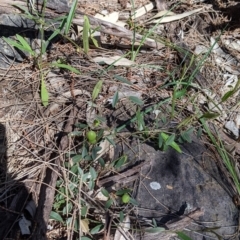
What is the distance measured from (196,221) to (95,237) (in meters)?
0.45

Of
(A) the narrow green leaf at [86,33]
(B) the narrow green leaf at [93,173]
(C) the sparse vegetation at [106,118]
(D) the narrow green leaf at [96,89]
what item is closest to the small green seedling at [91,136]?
(C) the sparse vegetation at [106,118]

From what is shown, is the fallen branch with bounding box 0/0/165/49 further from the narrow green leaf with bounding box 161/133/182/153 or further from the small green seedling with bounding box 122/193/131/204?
the small green seedling with bounding box 122/193/131/204

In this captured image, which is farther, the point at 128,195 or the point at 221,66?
the point at 221,66

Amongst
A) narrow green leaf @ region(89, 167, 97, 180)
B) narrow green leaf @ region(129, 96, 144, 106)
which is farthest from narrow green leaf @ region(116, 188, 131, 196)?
narrow green leaf @ region(129, 96, 144, 106)

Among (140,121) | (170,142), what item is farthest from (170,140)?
(140,121)

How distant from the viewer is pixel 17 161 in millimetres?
1968

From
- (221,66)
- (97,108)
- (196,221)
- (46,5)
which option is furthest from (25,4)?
(196,221)

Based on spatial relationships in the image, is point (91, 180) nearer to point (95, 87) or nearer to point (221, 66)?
point (95, 87)

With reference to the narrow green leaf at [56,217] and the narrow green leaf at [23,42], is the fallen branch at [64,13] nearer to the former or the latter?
the narrow green leaf at [23,42]

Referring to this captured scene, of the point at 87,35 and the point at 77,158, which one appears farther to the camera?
the point at 87,35

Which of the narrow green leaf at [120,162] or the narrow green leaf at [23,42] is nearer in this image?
the narrow green leaf at [120,162]

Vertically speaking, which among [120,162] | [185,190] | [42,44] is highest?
[42,44]

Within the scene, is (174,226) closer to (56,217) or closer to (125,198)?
(125,198)

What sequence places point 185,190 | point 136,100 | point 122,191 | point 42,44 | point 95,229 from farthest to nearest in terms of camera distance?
point 42,44, point 136,100, point 185,190, point 122,191, point 95,229
